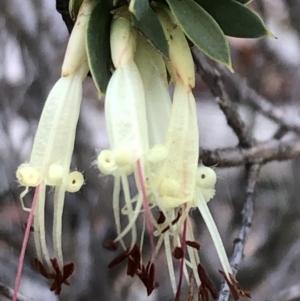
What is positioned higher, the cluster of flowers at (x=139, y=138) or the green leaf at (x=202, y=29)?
the green leaf at (x=202, y=29)

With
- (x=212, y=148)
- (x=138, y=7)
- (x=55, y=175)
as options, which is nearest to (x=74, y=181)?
(x=55, y=175)

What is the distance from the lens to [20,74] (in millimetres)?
805

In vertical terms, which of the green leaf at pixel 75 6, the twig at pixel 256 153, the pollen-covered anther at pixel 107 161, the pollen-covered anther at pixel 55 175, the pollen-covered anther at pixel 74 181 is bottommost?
the twig at pixel 256 153

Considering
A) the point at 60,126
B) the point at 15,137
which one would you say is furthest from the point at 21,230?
the point at 60,126

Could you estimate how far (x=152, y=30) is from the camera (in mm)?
345

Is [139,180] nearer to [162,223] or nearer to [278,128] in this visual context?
[162,223]

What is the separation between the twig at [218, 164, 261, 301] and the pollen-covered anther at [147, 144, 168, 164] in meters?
0.38

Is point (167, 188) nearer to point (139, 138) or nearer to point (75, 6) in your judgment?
point (139, 138)

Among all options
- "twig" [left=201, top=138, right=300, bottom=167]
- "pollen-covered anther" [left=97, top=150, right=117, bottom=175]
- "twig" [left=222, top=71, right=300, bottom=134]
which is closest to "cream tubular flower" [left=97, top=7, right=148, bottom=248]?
"pollen-covered anther" [left=97, top=150, right=117, bottom=175]

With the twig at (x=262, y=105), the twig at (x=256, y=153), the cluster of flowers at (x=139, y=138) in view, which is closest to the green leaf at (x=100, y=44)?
the cluster of flowers at (x=139, y=138)

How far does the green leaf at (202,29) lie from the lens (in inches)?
13.9

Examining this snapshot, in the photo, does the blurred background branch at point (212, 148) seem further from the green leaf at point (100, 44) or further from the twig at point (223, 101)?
the green leaf at point (100, 44)

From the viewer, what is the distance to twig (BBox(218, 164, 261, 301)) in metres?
0.72

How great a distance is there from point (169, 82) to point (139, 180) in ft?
0.30
